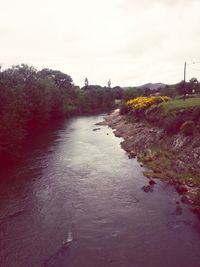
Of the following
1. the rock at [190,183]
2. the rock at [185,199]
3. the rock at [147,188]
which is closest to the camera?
the rock at [185,199]

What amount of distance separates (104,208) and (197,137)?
60.6 ft

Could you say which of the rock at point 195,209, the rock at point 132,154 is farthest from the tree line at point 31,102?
the rock at point 195,209

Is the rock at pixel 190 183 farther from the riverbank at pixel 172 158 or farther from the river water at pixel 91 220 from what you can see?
the river water at pixel 91 220

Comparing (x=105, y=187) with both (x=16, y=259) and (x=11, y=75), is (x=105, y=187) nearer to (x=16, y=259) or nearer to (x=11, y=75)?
(x=16, y=259)

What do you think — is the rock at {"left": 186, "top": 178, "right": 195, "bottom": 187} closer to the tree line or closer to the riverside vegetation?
the riverside vegetation

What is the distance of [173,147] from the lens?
4512cm

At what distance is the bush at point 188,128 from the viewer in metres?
44.4

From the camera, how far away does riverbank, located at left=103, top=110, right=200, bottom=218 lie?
32250 millimetres

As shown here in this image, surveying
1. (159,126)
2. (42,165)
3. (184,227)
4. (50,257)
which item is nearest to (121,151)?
(159,126)

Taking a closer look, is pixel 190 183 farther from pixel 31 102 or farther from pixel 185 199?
pixel 31 102

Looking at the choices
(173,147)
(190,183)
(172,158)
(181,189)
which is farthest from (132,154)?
(181,189)

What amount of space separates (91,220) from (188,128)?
2332 centimetres

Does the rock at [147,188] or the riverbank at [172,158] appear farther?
the rock at [147,188]

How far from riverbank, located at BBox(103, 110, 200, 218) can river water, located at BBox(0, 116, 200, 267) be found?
135 centimetres
